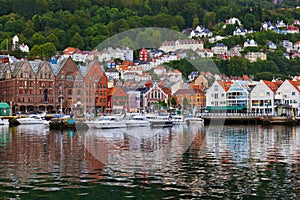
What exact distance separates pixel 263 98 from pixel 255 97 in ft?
5.10

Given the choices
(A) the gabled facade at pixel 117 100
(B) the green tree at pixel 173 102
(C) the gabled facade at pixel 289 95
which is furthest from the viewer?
(B) the green tree at pixel 173 102

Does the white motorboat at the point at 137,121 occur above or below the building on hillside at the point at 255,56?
below

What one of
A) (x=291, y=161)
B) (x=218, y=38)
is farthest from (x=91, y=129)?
(x=218, y=38)

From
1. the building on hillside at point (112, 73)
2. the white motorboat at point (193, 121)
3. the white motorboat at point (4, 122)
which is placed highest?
the building on hillside at point (112, 73)

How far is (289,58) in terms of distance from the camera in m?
177

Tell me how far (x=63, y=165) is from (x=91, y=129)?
32391 mm

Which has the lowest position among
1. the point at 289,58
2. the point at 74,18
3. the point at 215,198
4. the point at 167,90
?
the point at 215,198

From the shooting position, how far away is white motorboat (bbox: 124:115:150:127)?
2414 inches

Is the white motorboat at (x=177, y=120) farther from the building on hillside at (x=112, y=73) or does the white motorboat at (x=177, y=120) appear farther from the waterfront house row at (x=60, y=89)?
the building on hillside at (x=112, y=73)

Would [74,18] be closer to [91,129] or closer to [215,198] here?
[91,129]

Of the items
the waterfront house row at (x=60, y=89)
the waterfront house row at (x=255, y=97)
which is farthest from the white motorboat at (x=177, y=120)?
the waterfront house row at (x=255, y=97)

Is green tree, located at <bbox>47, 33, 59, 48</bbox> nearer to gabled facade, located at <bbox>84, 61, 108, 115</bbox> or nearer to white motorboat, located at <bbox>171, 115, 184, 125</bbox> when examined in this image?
gabled facade, located at <bbox>84, 61, 108, 115</bbox>

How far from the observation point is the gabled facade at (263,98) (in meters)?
85.9

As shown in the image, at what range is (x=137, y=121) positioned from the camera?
62.3m
